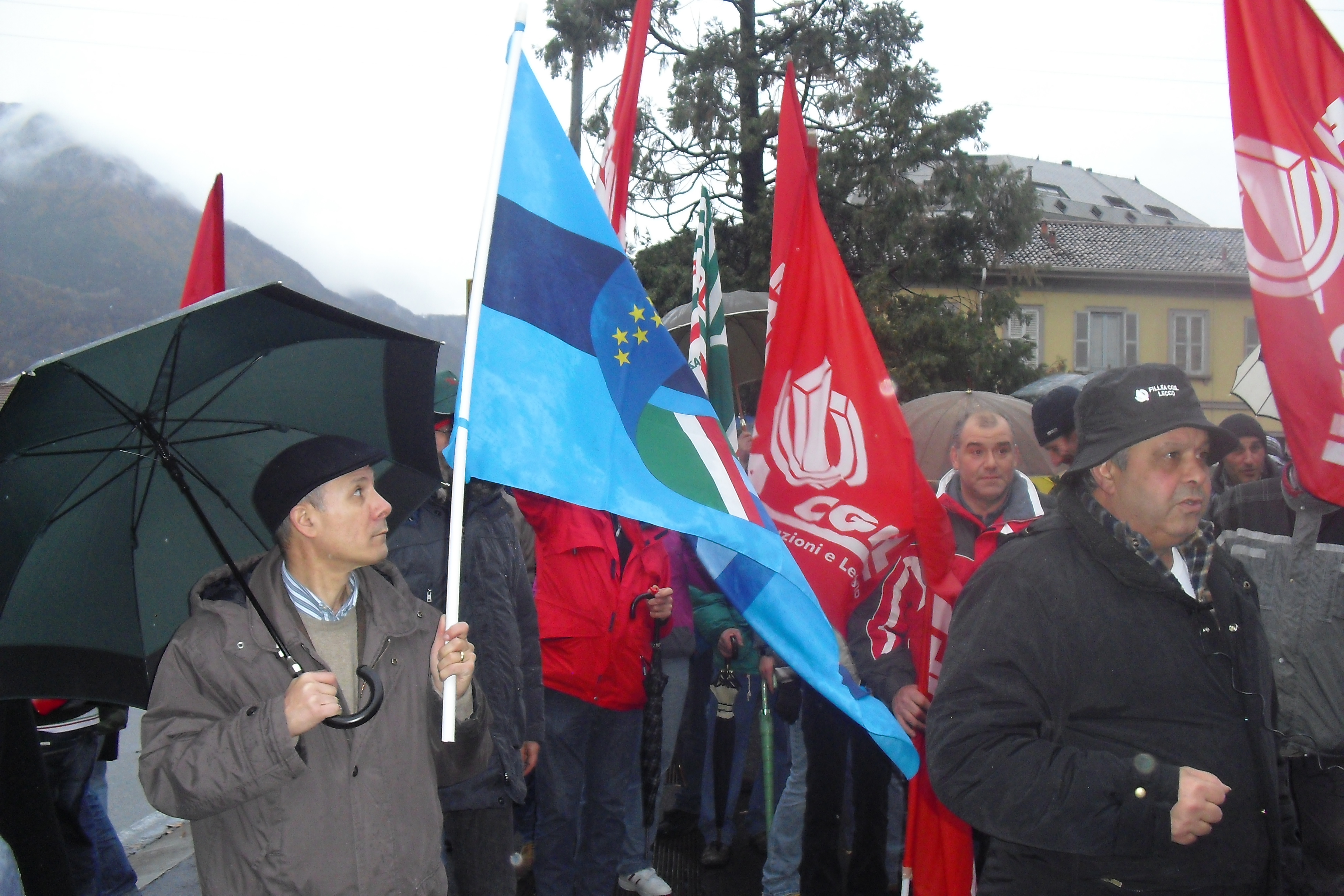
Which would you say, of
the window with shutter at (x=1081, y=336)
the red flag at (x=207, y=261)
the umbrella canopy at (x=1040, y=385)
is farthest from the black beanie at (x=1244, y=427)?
the window with shutter at (x=1081, y=336)

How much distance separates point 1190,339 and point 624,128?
28151 mm

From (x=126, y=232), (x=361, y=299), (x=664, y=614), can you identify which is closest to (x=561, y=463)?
(x=664, y=614)

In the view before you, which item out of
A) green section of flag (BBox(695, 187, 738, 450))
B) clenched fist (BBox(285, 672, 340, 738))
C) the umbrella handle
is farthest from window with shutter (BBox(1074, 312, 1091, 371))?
clenched fist (BBox(285, 672, 340, 738))

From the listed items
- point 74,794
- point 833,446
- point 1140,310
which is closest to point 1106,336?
point 1140,310

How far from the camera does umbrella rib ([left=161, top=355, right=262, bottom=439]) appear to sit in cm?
219

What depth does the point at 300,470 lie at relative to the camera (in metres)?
2.29

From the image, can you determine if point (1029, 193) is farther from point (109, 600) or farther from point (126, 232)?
point (126, 232)

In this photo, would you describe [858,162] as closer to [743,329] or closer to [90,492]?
[743,329]

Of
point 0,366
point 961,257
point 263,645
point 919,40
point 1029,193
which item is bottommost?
point 263,645

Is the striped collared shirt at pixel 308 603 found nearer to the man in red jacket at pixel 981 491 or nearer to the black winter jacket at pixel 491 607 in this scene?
the black winter jacket at pixel 491 607

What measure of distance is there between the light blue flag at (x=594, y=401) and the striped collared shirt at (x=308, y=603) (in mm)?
499

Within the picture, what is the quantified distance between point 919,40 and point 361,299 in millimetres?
13542

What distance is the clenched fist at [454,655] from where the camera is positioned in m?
2.09

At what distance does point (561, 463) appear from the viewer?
234 cm
